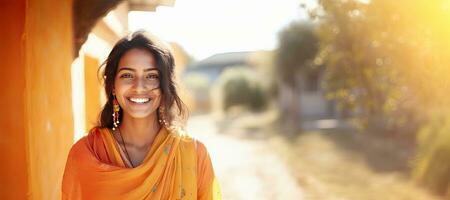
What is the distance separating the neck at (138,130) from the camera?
230 centimetres

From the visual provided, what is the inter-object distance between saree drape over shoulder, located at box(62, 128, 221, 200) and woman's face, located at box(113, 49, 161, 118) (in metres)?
0.18

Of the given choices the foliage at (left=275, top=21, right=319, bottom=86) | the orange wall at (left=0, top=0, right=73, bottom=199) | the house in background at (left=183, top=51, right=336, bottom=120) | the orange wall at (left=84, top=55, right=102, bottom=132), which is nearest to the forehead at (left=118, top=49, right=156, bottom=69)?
the orange wall at (left=0, top=0, right=73, bottom=199)

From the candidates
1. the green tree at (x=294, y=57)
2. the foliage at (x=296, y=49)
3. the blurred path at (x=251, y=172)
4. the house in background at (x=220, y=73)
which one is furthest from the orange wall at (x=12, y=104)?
the house in background at (x=220, y=73)

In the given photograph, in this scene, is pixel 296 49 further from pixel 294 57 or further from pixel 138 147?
pixel 138 147

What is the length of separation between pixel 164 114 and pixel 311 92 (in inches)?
745

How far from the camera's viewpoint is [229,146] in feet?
47.0

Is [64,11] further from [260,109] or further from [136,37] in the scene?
[260,109]

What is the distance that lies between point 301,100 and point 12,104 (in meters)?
18.1

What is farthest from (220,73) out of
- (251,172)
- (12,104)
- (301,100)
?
(12,104)

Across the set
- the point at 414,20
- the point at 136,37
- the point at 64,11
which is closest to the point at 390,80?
the point at 414,20

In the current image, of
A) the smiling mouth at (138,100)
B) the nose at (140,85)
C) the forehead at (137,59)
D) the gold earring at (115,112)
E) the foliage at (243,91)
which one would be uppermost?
the forehead at (137,59)

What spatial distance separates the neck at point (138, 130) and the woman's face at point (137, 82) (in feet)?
0.40

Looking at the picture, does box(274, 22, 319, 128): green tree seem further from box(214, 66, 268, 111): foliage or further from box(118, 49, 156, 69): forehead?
box(118, 49, 156, 69): forehead

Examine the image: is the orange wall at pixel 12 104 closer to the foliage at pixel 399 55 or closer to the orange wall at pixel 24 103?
the orange wall at pixel 24 103
